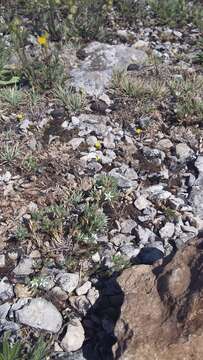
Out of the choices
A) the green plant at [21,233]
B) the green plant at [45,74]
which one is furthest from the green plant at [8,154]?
the green plant at [45,74]

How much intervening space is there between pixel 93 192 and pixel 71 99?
1.57m

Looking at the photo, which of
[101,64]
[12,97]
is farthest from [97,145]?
[101,64]

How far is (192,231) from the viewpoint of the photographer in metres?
4.29

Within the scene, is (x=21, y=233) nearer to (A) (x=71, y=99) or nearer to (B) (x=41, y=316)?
(B) (x=41, y=316)

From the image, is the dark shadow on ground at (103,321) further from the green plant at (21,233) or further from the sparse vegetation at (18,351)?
the green plant at (21,233)

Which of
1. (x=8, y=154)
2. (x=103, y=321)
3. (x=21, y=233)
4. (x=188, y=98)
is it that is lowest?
(x=103, y=321)

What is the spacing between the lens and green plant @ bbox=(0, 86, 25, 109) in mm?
5613

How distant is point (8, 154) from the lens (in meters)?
4.81

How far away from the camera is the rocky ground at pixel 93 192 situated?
11.8ft

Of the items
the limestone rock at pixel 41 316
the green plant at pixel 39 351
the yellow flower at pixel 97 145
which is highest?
the yellow flower at pixel 97 145

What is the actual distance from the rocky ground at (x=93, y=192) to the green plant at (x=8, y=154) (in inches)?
0.4

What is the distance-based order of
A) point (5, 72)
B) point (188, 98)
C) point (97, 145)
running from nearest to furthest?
1. point (97, 145)
2. point (188, 98)
3. point (5, 72)

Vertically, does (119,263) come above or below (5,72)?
below

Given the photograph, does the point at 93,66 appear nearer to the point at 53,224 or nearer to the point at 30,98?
the point at 30,98
